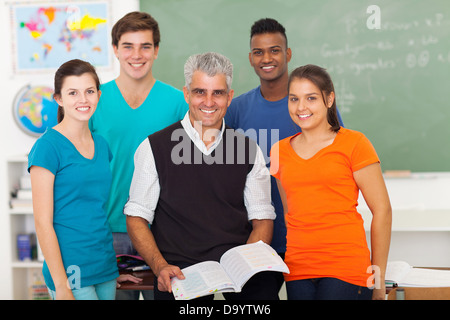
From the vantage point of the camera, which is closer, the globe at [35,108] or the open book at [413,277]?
the open book at [413,277]

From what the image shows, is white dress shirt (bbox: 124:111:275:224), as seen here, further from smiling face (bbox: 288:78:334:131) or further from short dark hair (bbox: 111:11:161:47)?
short dark hair (bbox: 111:11:161:47)

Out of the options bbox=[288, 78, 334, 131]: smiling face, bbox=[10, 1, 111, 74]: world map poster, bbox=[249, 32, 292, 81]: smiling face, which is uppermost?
bbox=[10, 1, 111, 74]: world map poster

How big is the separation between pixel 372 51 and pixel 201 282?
247cm

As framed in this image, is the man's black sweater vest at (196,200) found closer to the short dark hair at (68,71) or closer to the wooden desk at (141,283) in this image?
the wooden desk at (141,283)

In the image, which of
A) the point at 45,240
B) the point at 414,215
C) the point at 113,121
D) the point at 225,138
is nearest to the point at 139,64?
the point at 113,121

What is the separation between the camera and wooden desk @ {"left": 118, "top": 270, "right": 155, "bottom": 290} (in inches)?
70.9

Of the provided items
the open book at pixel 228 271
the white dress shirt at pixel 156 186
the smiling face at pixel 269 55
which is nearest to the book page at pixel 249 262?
the open book at pixel 228 271

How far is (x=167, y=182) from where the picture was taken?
69.9 inches

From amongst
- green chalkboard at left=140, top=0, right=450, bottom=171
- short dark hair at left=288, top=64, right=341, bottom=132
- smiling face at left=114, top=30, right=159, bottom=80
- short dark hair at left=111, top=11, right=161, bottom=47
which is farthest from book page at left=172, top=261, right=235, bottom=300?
green chalkboard at left=140, top=0, right=450, bottom=171

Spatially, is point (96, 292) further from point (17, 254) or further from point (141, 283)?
point (17, 254)

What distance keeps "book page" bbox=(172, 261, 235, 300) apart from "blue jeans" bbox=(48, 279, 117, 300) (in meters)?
0.27

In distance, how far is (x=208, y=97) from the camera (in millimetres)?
1774

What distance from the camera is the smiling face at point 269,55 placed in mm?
2221
